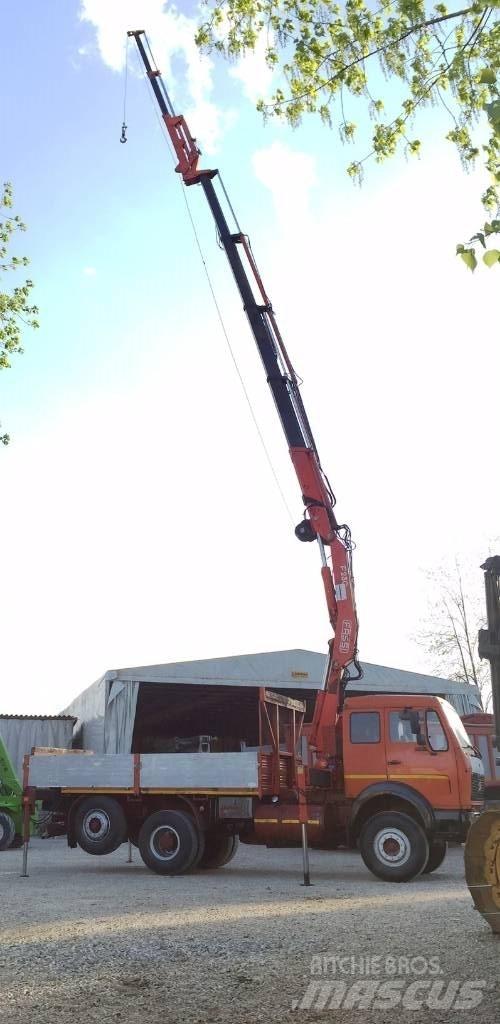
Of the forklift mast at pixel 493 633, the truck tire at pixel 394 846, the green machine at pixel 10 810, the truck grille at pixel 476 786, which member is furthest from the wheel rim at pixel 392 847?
the green machine at pixel 10 810

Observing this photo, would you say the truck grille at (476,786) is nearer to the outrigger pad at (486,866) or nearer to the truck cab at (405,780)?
the truck cab at (405,780)

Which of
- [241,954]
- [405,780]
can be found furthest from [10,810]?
[241,954]

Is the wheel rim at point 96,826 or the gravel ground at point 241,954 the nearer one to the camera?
the gravel ground at point 241,954

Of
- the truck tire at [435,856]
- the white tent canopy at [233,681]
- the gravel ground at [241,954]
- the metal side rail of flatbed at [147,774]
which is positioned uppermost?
the white tent canopy at [233,681]

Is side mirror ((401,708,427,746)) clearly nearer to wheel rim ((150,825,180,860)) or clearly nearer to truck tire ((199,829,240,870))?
truck tire ((199,829,240,870))

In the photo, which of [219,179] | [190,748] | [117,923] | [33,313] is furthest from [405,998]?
[190,748]

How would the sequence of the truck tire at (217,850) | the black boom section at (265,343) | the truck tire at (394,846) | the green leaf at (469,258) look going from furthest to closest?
the black boom section at (265,343) < the truck tire at (217,850) < the truck tire at (394,846) < the green leaf at (469,258)

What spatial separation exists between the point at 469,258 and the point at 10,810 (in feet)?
55.1

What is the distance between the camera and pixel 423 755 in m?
12.6

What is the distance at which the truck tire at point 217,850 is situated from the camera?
46.5 feet

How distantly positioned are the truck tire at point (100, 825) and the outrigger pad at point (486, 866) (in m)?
7.70

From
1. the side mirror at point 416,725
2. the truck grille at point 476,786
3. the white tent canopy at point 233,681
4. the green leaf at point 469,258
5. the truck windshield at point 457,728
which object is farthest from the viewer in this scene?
the white tent canopy at point 233,681

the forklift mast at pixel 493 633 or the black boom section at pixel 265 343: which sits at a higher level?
the black boom section at pixel 265 343

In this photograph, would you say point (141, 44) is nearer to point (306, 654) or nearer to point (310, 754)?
point (310, 754)
